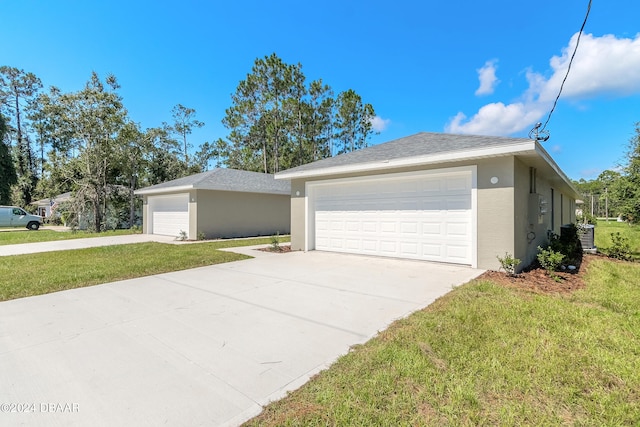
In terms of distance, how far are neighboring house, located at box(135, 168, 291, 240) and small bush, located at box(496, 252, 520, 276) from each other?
38.2 ft

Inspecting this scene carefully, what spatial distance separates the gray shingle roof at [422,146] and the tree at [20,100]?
40.6m

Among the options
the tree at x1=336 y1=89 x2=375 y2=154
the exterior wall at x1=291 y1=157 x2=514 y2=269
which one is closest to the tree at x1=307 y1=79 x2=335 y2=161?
the tree at x1=336 y1=89 x2=375 y2=154

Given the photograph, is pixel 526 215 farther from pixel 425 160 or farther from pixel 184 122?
pixel 184 122

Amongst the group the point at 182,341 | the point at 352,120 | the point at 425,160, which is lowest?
the point at 182,341

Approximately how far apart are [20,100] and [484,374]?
52295 millimetres

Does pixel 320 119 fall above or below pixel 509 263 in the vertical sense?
above

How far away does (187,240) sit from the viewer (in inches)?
540

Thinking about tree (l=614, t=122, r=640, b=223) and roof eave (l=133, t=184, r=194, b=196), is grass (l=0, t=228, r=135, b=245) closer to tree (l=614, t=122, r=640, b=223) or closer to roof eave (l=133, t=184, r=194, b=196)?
roof eave (l=133, t=184, r=194, b=196)

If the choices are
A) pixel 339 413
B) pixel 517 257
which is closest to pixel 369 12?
pixel 517 257

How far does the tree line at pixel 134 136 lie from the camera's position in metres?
19.4

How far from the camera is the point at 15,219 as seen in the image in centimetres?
2142

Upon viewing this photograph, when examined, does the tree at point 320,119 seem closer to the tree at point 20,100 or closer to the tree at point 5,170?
the tree at point 5,170

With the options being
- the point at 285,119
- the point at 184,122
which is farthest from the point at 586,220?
the point at 184,122

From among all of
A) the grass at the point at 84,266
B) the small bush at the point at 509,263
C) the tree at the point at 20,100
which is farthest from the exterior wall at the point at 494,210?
the tree at the point at 20,100
